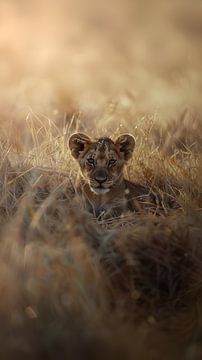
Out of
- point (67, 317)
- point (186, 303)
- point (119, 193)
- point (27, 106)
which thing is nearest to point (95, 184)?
point (119, 193)

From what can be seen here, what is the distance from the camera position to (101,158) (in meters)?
8.41

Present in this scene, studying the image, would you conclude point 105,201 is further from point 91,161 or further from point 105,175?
point 91,161

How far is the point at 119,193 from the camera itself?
8453mm

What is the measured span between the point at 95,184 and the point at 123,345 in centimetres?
347

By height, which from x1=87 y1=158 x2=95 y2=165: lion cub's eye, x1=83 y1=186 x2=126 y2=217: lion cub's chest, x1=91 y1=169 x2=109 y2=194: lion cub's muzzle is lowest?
x1=83 y1=186 x2=126 y2=217: lion cub's chest

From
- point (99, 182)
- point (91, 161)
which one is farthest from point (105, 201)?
point (91, 161)

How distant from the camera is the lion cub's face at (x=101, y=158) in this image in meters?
8.32

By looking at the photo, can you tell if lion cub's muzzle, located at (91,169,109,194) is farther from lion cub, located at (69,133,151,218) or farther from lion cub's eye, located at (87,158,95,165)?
lion cub's eye, located at (87,158,95,165)

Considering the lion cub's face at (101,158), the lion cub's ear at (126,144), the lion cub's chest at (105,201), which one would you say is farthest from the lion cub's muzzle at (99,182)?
the lion cub's ear at (126,144)

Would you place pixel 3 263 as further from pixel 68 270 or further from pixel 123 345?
pixel 123 345

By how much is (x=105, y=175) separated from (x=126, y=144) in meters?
0.57

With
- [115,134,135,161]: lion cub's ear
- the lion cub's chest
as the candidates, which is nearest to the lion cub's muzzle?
the lion cub's chest

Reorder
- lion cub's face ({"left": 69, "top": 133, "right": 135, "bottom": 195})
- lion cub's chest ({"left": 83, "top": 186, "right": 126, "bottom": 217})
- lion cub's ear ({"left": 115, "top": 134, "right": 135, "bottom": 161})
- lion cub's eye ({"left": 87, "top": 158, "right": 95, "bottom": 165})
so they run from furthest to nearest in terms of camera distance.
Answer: lion cub's ear ({"left": 115, "top": 134, "right": 135, "bottom": 161}) < lion cub's eye ({"left": 87, "top": 158, "right": 95, "bottom": 165}) < lion cub's face ({"left": 69, "top": 133, "right": 135, "bottom": 195}) < lion cub's chest ({"left": 83, "top": 186, "right": 126, "bottom": 217})

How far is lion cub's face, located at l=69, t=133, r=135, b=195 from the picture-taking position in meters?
8.32
